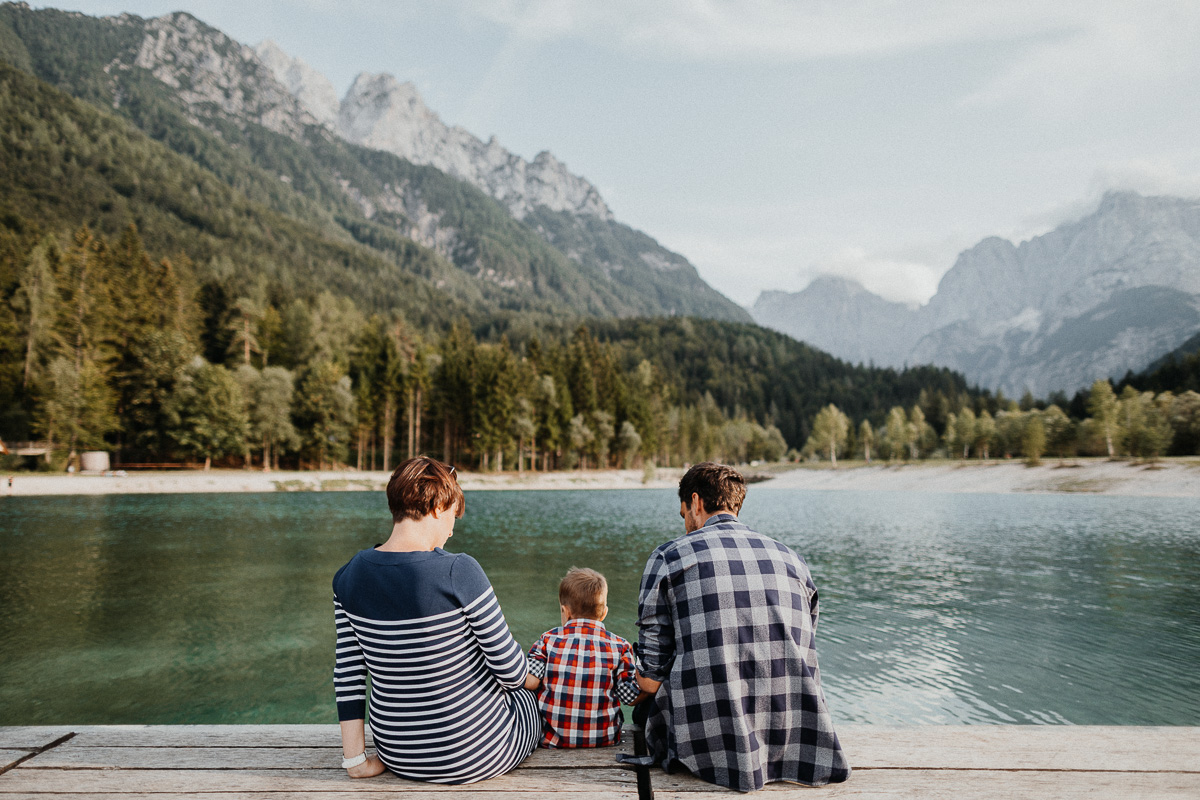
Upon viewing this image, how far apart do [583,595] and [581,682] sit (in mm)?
646

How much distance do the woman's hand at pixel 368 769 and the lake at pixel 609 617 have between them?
5732 millimetres

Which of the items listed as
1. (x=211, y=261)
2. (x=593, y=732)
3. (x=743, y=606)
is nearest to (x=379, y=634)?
(x=593, y=732)

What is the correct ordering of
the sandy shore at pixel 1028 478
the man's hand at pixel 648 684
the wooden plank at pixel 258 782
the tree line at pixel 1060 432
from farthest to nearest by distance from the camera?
the tree line at pixel 1060 432
the sandy shore at pixel 1028 478
the man's hand at pixel 648 684
the wooden plank at pixel 258 782

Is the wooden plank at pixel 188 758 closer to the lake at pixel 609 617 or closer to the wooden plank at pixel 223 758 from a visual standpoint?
the wooden plank at pixel 223 758

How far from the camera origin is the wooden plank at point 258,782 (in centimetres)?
298

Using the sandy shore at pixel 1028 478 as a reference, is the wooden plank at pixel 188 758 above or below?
above

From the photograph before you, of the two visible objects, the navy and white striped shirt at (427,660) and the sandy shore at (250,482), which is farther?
the sandy shore at (250,482)

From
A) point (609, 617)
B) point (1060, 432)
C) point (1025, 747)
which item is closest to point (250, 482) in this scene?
point (609, 617)

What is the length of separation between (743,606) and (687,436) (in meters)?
97.8

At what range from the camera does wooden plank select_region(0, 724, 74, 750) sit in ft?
11.4

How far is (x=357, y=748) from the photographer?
3090 mm

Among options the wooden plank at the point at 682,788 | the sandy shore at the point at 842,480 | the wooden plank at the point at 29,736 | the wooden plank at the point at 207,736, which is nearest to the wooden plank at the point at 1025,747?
the wooden plank at the point at 682,788

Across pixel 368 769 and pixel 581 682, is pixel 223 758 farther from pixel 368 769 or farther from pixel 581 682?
pixel 581 682

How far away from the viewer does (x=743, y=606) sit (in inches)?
121
